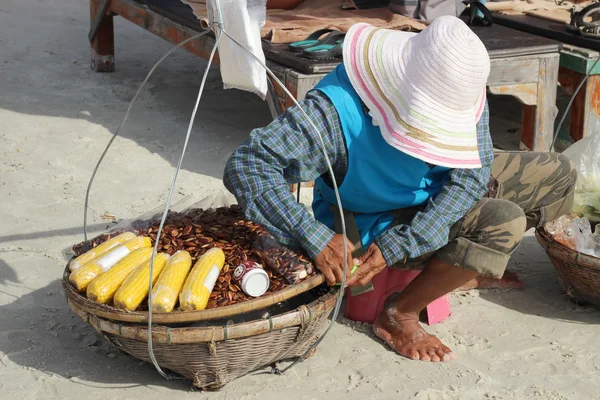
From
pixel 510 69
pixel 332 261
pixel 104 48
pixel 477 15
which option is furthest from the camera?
pixel 104 48

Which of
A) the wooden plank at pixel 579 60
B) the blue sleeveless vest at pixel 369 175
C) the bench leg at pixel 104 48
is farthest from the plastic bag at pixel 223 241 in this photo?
the bench leg at pixel 104 48

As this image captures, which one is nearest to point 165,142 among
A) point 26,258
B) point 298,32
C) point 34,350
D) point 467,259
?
point 298,32

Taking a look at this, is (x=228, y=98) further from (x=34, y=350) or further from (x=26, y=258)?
(x=34, y=350)

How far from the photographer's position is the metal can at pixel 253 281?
9.07 ft

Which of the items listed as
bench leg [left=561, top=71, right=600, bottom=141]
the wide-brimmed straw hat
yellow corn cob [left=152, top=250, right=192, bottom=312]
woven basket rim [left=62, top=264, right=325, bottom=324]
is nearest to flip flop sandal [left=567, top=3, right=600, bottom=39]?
bench leg [left=561, top=71, right=600, bottom=141]

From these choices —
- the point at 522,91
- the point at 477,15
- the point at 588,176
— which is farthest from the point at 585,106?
the point at 588,176

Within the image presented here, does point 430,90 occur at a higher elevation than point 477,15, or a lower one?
higher

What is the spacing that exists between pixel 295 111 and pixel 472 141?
0.60 m

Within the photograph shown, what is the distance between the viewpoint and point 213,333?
264 cm

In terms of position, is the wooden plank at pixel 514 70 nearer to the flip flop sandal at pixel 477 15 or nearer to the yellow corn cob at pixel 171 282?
the flip flop sandal at pixel 477 15

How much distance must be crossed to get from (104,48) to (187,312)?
461cm

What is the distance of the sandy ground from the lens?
2957 mm

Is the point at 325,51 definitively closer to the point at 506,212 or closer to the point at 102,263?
the point at 506,212

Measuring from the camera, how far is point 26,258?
3773 mm
